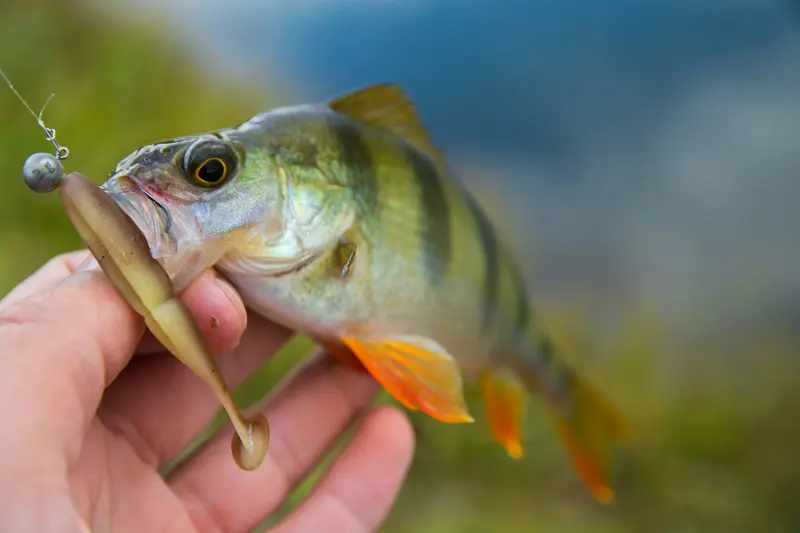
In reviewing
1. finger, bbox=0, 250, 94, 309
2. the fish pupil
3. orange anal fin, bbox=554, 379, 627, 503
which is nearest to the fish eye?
the fish pupil

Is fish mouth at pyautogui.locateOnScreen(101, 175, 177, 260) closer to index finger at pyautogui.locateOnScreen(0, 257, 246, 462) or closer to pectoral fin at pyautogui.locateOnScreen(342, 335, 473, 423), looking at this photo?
index finger at pyautogui.locateOnScreen(0, 257, 246, 462)

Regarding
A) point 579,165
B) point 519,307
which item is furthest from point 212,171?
point 579,165

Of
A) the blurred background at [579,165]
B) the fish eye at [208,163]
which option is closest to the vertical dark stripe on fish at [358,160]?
the fish eye at [208,163]

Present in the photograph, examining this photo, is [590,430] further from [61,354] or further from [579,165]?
[579,165]

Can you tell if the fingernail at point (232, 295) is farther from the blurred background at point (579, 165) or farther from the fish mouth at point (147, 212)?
the blurred background at point (579, 165)

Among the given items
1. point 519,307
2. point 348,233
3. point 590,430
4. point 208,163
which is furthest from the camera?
point 590,430

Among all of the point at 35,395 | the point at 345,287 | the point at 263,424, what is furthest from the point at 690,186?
the point at 35,395
